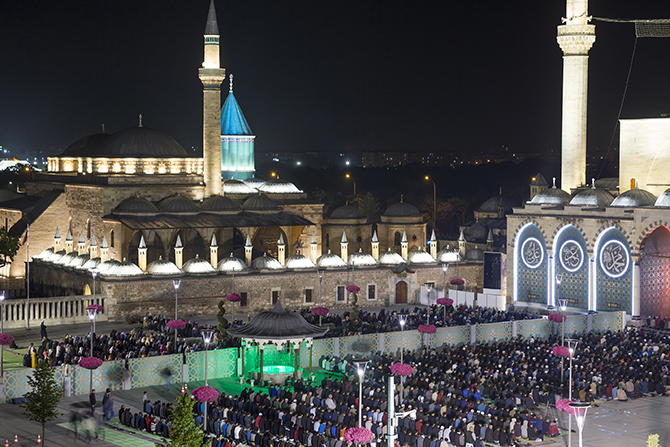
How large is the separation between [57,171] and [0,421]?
107ft

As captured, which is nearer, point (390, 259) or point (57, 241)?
point (57, 241)

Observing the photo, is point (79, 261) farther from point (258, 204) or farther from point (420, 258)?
point (420, 258)

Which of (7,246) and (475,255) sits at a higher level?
(7,246)

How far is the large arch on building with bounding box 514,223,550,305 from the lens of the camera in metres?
46.3

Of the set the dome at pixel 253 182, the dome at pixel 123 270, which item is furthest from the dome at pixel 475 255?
the dome at pixel 123 270

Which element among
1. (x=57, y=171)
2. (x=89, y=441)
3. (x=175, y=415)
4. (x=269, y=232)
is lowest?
(x=89, y=441)

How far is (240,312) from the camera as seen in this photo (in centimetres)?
4403

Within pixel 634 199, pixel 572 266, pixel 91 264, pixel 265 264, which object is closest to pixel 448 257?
pixel 572 266

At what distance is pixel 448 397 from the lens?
86.0ft

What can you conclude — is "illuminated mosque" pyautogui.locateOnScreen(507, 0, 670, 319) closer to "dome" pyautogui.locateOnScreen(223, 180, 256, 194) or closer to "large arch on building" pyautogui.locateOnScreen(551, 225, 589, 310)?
"large arch on building" pyautogui.locateOnScreen(551, 225, 589, 310)

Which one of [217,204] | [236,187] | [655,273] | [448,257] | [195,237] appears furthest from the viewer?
[236,187]

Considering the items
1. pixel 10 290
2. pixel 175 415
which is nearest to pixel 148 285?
pixel 10 290

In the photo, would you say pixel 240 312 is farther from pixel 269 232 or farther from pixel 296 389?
pixel 296 389

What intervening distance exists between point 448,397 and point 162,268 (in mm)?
19863
